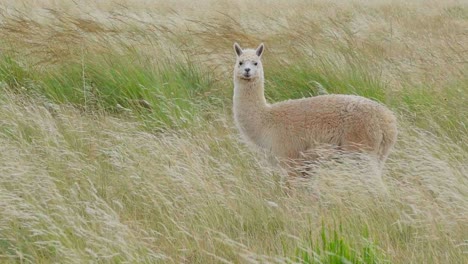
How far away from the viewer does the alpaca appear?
5.00 meters

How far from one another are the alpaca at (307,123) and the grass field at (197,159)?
0.49 ft

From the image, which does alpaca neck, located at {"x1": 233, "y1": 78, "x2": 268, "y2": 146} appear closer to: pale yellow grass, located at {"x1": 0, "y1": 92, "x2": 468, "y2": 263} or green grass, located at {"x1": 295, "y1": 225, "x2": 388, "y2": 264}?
pale yellow grass, located at {"x1": 0, "y1": 92, "x2": 468, "y2": 263}

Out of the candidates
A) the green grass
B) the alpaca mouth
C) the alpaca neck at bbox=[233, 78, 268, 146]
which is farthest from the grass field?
the alpaca mouth

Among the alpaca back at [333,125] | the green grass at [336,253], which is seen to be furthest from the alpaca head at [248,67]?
the green grass at [336,253]

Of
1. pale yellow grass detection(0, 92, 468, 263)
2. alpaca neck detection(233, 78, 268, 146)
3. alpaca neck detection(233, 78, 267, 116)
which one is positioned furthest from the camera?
alpaca neck detection(233, 78, 267, 116)

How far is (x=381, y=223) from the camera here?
13.1 feet

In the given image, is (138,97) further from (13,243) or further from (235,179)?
(13,243)

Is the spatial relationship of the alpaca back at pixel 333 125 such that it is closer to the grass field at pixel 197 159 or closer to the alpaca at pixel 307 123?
the alpaca at pixel 307 123

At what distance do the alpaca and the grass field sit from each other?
5.8 inches

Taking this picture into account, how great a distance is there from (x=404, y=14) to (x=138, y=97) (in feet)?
41.2

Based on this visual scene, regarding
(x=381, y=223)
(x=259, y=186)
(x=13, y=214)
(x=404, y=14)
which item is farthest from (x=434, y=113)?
(x=404, y=14)

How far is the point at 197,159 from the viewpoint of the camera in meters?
4.88

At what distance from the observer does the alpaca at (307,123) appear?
500cm

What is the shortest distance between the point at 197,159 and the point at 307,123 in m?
0.86
